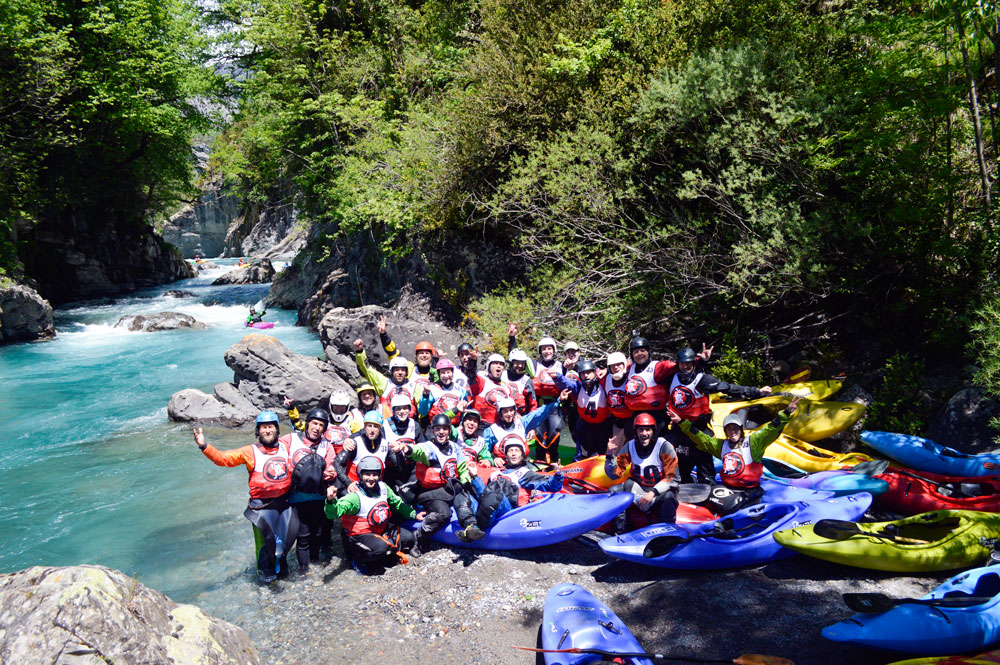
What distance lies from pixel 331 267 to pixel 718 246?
12.1 m

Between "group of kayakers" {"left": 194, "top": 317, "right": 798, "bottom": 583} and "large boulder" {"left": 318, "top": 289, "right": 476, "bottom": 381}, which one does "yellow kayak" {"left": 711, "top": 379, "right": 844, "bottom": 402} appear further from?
"large boulder" {"left": 318, "top": 289, "right": 476, "bottom": 381}

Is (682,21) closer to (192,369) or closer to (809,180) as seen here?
(809,180)

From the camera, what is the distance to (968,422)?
20.3 feet

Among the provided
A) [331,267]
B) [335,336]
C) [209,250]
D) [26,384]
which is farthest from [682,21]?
[209,250]

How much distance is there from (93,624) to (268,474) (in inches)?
80.2

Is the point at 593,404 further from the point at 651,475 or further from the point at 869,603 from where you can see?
the point at 869,603

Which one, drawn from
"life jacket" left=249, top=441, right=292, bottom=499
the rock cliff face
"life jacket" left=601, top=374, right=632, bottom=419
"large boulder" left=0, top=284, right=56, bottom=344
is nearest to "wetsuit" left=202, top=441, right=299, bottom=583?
"life jacket" left=249, top=441, right=292, bottom=499

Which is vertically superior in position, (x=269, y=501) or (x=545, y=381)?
(x=545, y=381)

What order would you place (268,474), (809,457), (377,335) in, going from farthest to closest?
(377,335), (809,457), (268,474)

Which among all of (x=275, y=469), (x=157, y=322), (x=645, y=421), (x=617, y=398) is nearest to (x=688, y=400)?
(x=617, y=398)

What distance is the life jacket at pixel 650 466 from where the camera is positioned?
536 cm

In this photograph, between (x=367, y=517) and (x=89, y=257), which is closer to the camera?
(x=367, y=517)

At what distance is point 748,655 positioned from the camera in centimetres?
358

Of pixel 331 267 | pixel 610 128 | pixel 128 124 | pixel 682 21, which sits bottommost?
pixel 331 267
